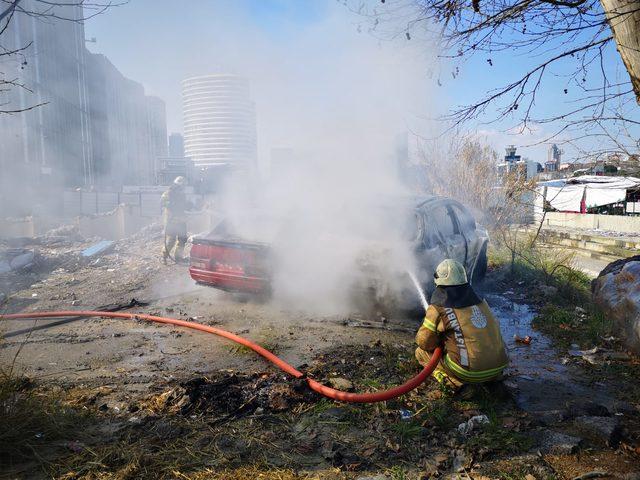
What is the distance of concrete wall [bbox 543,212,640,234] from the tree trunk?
1449 cm

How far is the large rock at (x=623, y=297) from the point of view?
4438 mm

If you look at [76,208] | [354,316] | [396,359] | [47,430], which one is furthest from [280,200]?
[76,208]

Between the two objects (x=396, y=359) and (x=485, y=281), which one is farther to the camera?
(x=485, y=281)

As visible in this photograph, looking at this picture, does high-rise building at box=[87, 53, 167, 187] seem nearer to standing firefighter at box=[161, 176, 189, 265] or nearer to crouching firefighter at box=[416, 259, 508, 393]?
standing firefighter at box=[161, 176, 189, 265]

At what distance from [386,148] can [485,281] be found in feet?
13.9

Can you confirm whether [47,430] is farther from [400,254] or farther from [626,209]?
[626,209]

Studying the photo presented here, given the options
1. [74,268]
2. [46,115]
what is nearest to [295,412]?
[74,268]

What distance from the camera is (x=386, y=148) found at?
10.5 meters

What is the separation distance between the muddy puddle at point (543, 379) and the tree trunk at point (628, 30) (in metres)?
2.24

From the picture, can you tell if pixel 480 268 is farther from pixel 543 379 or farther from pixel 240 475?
pixel 240 475

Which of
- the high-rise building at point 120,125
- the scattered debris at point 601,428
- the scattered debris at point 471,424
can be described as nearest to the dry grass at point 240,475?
the scattered debris at point 471,424

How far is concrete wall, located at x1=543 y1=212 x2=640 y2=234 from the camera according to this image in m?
16.1

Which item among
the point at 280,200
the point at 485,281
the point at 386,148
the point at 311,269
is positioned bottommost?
the point at 485,281

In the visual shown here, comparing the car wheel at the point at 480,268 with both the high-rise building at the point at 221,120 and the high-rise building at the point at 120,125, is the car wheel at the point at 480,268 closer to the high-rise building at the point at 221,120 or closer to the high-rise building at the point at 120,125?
the high-rise building at the point at 221,120
